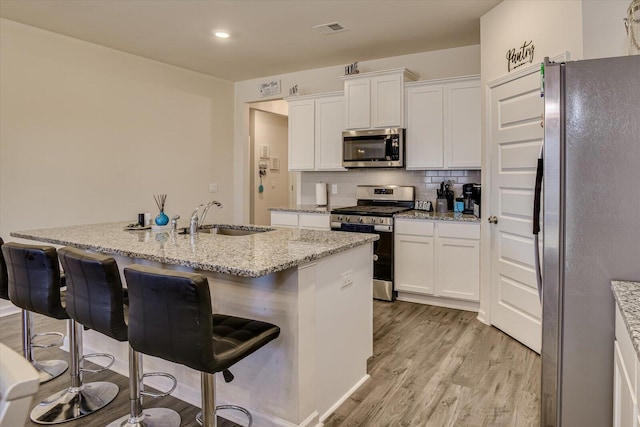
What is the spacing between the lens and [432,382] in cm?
249

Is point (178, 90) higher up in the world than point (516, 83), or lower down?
higher up

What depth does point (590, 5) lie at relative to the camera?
2.43m

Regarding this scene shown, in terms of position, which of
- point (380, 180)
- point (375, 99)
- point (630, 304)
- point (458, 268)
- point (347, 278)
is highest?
point (375, 99)

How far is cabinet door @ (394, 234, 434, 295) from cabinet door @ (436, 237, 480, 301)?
0.28 feet

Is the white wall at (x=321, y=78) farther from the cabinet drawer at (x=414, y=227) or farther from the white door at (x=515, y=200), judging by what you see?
the cabinet drawer at (x=414, y=227)

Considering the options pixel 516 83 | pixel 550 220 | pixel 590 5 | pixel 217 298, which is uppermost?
pixel 590 5

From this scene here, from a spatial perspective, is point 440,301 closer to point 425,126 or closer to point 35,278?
point 425,126

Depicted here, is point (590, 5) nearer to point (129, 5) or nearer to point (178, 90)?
point (129, 5)

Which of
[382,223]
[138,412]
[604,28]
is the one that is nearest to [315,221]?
[382,223]

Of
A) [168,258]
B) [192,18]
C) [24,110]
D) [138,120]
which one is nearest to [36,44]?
[24,110]

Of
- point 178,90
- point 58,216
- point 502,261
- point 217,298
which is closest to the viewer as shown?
point 217,298

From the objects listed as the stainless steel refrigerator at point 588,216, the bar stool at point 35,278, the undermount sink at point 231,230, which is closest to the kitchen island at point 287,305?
the bar stool at point 35,278

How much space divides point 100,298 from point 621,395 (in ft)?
6.41

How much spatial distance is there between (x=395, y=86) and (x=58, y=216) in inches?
144
